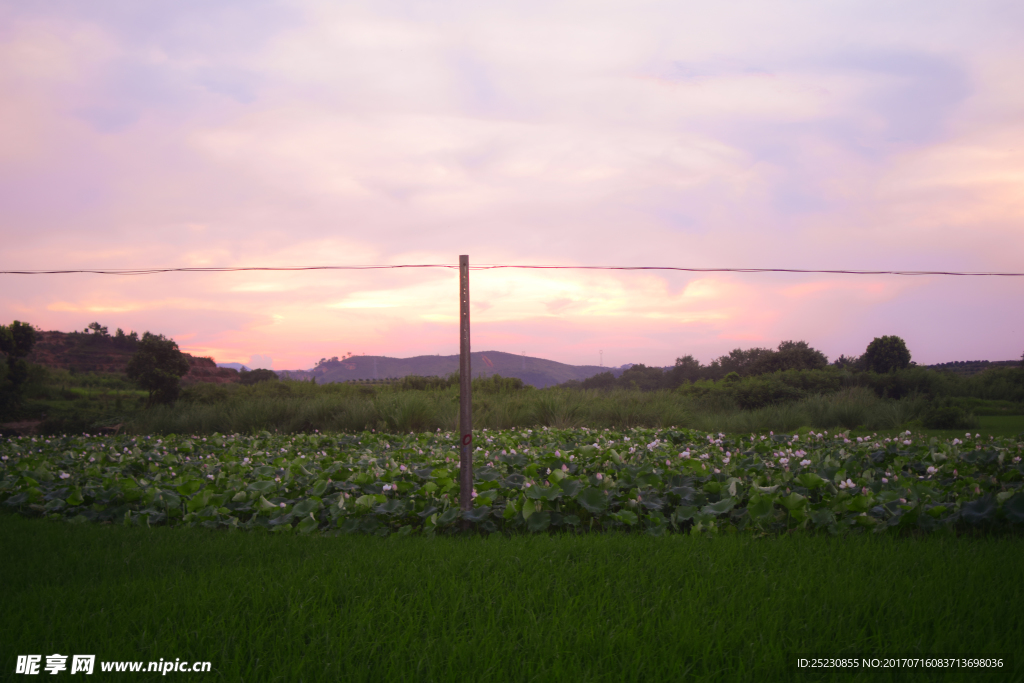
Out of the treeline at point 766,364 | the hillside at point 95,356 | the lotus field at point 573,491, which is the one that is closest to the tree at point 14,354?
the hillside at point 95,356

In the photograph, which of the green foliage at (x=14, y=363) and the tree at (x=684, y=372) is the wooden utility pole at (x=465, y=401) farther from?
the tree at (x=684, y=372)

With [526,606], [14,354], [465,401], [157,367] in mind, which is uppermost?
[14,354]

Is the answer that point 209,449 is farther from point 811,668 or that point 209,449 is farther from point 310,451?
point 811,668

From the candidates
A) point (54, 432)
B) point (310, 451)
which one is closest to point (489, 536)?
point (310, 451)

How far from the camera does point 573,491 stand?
12.6 feet

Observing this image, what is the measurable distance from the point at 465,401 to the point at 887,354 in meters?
25.9

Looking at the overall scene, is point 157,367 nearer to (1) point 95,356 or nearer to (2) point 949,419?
(1) point 95,356

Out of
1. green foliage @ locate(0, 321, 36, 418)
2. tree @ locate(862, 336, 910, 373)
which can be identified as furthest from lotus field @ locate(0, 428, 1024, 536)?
tree @ locate(862, 336, 910, 373)

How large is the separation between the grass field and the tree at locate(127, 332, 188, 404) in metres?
16.8

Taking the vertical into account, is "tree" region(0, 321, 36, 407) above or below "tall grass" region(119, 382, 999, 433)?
above

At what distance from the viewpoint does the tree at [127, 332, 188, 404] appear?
1773cm

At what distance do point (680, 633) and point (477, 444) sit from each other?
5133 mm

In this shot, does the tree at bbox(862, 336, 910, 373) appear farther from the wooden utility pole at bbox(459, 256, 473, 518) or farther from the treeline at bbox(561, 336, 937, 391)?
the wooden utility pole at bbox(459, 256, 473, 518)

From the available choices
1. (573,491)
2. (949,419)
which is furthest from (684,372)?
(573,491)
